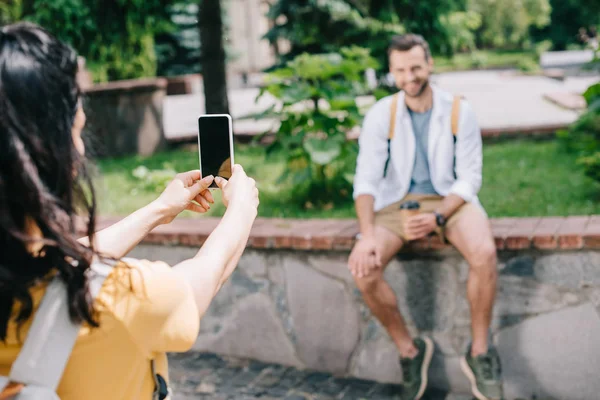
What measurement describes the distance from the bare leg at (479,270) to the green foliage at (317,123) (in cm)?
175

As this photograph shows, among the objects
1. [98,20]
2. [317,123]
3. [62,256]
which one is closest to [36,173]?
[62,256]

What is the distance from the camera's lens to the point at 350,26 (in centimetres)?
1148

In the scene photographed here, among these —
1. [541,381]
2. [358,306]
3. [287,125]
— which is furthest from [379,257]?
[287,125]

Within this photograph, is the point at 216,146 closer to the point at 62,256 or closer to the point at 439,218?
the point at 62,256

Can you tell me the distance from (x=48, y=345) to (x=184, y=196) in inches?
28.6

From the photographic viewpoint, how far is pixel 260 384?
411 cm

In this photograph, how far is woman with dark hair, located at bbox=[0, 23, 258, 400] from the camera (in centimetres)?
130

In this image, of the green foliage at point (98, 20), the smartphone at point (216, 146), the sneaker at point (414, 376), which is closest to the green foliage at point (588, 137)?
the sneaker at point (414, 376)

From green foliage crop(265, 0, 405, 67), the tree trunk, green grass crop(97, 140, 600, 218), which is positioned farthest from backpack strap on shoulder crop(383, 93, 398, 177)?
green foliage crop(265, 0, 405, 67)

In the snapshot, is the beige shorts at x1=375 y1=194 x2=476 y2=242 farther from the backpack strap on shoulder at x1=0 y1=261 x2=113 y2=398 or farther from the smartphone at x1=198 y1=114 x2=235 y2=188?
the backpack strap on shoulder at x1=0 y1=261 x2=113 y2=398

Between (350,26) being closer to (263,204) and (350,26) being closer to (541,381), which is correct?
(263,204)

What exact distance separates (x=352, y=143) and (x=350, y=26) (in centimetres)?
633

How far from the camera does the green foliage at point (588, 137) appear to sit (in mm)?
5160

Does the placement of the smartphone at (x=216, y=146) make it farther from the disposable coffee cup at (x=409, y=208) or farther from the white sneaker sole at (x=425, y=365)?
the white sneaker sole at (x=425, y=365)
